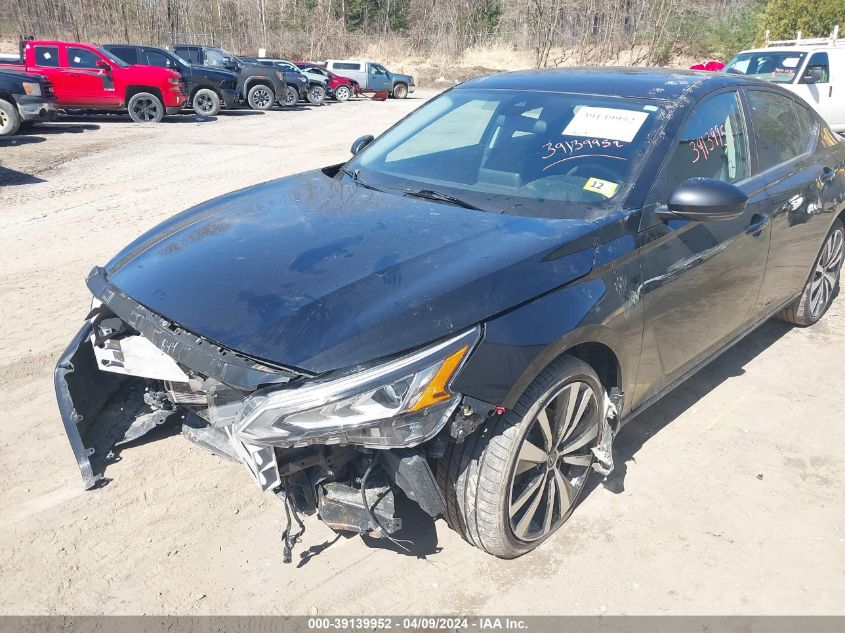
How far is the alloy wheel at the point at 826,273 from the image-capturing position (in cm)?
480

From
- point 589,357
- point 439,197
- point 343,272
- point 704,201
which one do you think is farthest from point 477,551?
point 704,201

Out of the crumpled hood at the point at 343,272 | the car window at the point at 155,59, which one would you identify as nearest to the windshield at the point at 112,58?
the car window at the point at 155,59

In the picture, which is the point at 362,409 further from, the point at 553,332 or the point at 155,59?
the point at 155,59

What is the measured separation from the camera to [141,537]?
9.26ft

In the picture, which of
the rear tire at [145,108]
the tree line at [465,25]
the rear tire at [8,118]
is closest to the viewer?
the rear tire at [8,118]

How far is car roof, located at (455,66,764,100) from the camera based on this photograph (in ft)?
11.1

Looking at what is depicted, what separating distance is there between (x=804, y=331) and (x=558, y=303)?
338 centimetres

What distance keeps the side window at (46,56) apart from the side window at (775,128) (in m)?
14.9

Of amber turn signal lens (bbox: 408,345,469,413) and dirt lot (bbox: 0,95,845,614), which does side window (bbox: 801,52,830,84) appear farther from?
amber turn signal lens (bbox: 408,345,469,413)

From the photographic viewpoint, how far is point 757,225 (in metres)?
3.60

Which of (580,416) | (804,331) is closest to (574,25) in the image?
(804,331)

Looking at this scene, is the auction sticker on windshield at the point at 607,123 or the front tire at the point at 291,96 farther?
the front tire at the point at 291,96

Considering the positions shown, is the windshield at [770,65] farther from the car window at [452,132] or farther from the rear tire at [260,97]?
the rear tire at [260,97]

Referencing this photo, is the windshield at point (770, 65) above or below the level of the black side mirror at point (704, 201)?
below
